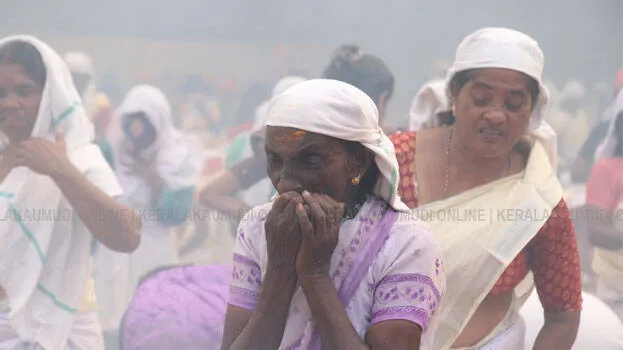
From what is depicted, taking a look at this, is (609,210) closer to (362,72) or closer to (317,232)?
(362,72)

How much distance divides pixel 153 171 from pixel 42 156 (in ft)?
2.76

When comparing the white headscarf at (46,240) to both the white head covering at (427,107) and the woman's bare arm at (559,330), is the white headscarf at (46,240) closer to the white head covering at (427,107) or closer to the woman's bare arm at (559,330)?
the white head covering at (427,107)

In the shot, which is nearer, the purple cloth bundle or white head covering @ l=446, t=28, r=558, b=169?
white head covering @ l=446, t=28, r=558, b=169

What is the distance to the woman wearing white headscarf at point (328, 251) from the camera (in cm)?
198

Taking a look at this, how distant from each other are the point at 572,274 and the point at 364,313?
1.32m

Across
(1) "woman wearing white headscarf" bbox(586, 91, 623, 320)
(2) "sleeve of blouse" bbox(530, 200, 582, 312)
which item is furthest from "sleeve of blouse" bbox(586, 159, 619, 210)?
(2) "sleeve of blouse" bbox(530, 200, 582, 312)

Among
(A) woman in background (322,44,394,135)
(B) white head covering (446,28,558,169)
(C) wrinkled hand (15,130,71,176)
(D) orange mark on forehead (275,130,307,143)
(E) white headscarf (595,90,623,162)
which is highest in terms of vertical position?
(B) white head covering (446,28,558,169)

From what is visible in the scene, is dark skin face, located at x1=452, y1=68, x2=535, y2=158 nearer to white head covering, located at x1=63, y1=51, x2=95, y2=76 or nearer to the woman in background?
the woman in background

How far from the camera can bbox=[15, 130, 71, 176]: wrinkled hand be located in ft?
13.1

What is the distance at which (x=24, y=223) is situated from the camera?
399 cm

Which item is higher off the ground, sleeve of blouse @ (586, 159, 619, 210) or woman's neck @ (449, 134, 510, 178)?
woman's neck @ (449, 134, 510, 178)

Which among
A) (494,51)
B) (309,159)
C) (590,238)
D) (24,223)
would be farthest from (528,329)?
(24,223)

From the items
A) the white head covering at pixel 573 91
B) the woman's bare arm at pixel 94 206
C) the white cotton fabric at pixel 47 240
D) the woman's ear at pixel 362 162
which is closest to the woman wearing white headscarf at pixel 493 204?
the woman's ear at pixel 362 162

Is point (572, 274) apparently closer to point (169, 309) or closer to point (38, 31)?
point (169, 309)
